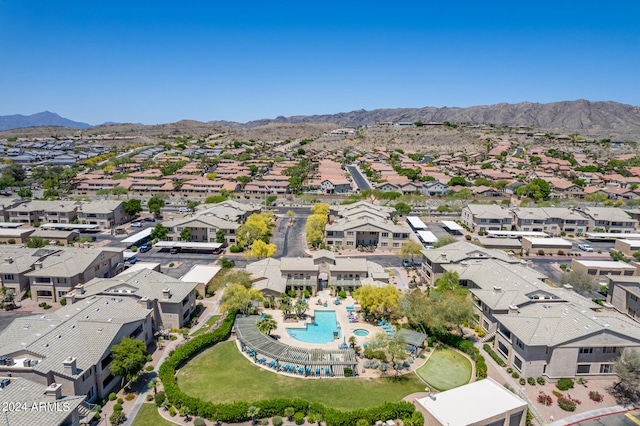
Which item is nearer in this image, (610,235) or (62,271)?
(62,271)

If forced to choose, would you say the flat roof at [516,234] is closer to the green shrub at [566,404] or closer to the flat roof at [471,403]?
the green shrub at [566,404]

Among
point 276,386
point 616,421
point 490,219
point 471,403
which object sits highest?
point 490,219

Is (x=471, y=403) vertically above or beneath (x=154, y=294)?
beneath

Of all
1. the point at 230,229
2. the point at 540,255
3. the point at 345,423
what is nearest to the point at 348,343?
the point at 345,423

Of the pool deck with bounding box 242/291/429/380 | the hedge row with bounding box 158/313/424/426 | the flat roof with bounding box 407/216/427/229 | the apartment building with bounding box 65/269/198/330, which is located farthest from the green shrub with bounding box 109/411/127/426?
the flat roof with bounding box 407/216/427/229

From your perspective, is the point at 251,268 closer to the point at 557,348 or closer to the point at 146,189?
the point at 557,348

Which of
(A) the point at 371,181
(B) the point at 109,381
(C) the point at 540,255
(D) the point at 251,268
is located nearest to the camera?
(B) the point at 109,381

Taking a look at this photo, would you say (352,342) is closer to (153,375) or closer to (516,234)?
(153,375)

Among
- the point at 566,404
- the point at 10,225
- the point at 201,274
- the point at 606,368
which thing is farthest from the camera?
the point at 10,225

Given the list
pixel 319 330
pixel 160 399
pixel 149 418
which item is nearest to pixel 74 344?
pixel 160 399
